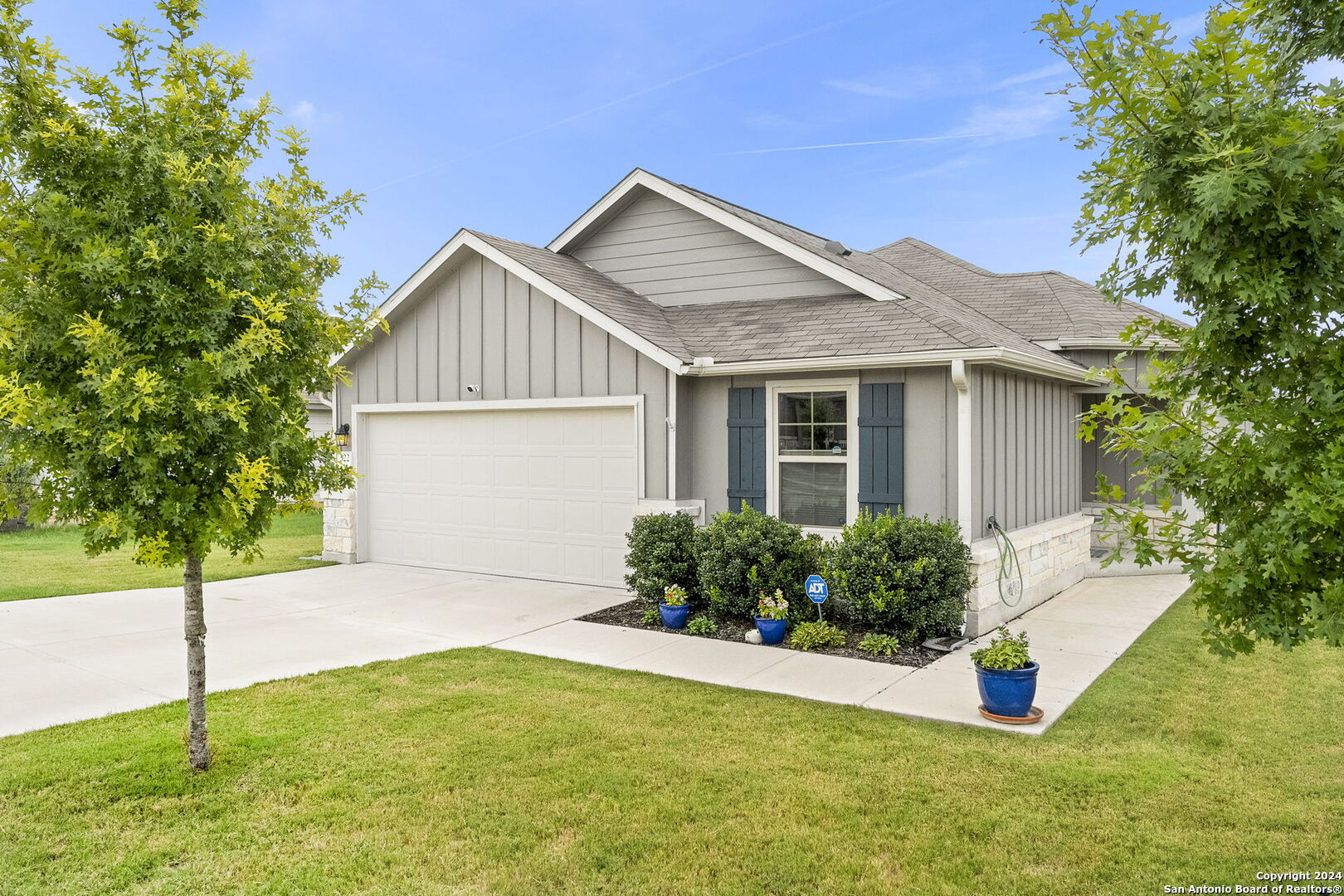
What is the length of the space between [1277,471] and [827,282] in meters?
8.02

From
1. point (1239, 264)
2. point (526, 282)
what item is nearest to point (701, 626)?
point (526, 282)

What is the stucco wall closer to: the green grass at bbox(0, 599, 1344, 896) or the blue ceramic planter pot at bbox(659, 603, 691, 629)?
the blue ceramic planter pot at bbox(659, 603, 691, 629)

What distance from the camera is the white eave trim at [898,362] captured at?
7.89 meters

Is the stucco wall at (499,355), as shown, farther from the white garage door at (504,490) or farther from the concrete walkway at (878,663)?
the concrete walkway at (878,663)

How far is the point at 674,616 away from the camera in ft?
27.8

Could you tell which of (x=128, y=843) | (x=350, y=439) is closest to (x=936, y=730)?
(x=128, y=843)

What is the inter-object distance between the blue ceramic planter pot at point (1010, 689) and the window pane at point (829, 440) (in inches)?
142

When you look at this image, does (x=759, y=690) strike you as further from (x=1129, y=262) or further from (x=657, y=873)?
(x=1129, y=262)

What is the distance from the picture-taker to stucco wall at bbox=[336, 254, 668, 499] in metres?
9.84

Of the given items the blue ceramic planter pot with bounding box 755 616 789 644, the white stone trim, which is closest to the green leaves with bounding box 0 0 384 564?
Answer: the blue ceramic planter pot with bounding box 755 616 789 644

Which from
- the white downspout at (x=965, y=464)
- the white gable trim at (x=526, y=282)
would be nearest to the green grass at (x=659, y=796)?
the white downspout at (x=965, y=464)

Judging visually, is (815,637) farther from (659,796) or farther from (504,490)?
(504,490)

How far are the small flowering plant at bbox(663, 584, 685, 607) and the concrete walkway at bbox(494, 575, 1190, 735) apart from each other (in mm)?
352

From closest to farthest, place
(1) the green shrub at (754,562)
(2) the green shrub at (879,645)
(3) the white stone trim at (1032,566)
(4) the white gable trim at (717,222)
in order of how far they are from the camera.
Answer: (2) the green shrub at (879,645), (3) the white stone trim at (1032,566), (1) the green shrub at (754,562), (4) the white gable trim at (717,222)
